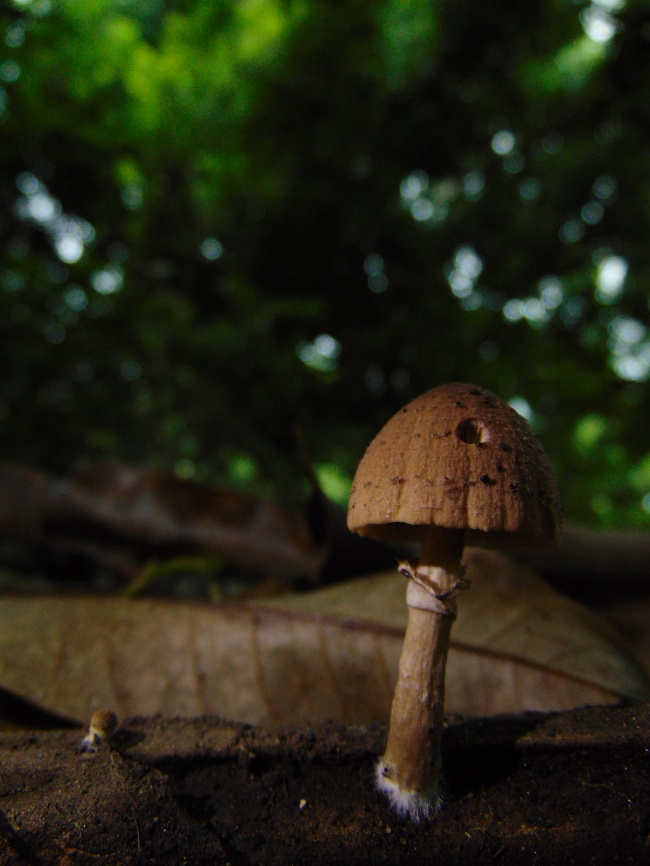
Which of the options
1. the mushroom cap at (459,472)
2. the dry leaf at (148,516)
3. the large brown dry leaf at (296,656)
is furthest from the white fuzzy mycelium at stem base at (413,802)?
the dry leaf at (148,516)

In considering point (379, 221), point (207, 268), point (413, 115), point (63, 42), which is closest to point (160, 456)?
point (207, 268)

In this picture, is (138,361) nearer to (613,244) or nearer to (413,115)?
(413,115)

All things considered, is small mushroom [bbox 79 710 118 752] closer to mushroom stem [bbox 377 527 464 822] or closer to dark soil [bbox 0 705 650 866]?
dark soil [bbox 0 705 650 866]

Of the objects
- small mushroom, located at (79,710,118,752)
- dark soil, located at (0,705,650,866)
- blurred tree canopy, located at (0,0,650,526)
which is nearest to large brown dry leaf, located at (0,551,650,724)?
dark soil, located at (0,705,650,866)

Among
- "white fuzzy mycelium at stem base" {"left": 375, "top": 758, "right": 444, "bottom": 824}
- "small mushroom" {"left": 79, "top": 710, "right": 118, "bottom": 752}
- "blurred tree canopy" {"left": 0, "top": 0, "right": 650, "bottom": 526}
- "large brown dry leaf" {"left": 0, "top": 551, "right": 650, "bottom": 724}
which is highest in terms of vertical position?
"blurred tree canopy" {"left": 0, "top": 0, "right": 650, "bottom": 526}

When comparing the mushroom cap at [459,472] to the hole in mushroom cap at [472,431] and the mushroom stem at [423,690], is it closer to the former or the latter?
the hole in mushroom cap at [472,431]

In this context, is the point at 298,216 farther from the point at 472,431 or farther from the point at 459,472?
the point at 459,472
